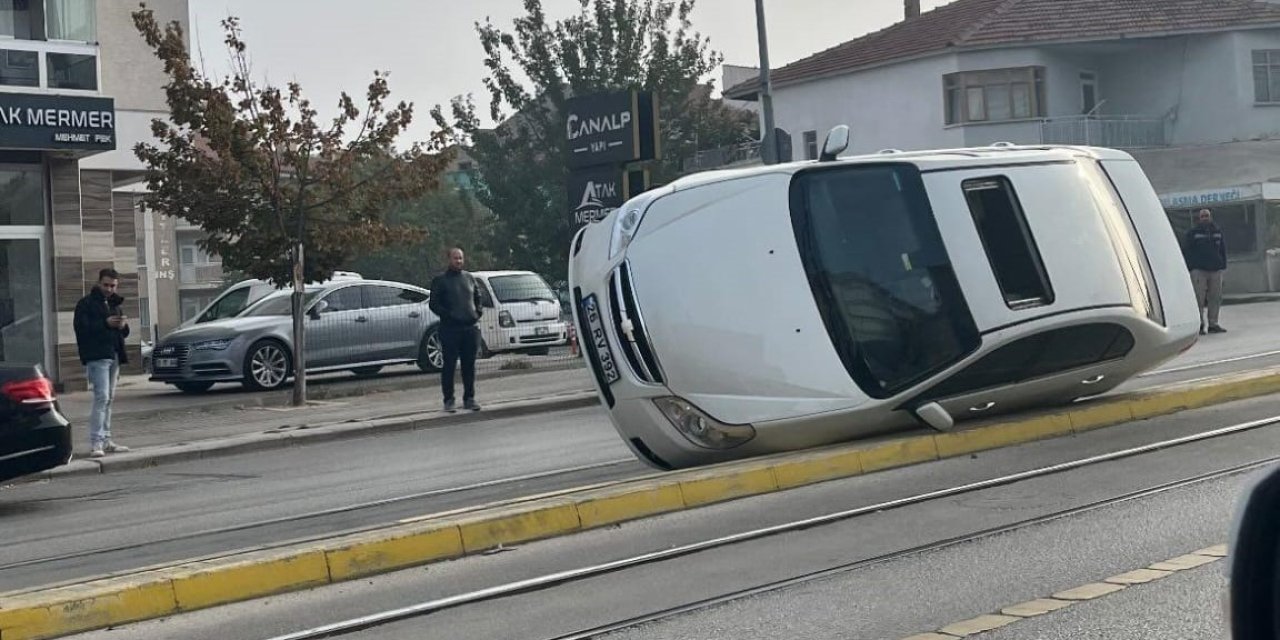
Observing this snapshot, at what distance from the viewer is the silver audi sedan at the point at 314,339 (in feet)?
71.6

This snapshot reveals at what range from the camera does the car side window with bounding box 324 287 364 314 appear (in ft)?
→ 76.3

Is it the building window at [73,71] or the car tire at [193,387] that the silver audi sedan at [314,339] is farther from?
the building window at [73,71]

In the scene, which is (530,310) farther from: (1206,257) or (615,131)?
(1206,257)

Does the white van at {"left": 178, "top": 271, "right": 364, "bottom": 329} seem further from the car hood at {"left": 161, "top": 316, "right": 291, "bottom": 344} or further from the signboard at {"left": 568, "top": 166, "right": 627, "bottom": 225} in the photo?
the signboard at {"left": 568, "top": 166, "right": 627, "bottom": 225}

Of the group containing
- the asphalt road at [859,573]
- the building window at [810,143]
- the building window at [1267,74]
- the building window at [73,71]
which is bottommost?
the asphalt road at [859,573]

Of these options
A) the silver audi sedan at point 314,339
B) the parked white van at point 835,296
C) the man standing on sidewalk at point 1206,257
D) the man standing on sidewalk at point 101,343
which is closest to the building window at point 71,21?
the silver audi sedan at point 314,339

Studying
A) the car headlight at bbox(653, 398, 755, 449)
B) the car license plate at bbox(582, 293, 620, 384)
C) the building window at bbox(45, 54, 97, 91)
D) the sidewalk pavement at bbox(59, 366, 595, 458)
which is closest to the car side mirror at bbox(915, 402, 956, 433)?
the car headlight at bbox(653, 398, 755, 449)

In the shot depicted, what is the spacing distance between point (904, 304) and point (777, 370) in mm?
1022

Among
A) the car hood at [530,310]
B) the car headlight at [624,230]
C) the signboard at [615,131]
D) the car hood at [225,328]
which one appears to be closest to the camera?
the car headlight at [624,230]

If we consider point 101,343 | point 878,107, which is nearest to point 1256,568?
point 101,343

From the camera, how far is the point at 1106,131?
45.5m

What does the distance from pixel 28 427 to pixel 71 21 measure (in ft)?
47.8

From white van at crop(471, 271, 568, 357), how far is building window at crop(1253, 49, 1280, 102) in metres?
27.6

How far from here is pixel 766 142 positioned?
87.6 ft
